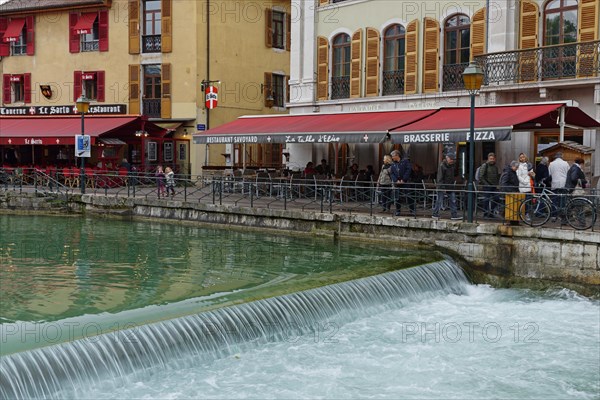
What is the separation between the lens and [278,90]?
3466cm

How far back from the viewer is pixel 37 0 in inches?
1371

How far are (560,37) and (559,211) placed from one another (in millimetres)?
6527

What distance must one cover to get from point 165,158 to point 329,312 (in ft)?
67.1

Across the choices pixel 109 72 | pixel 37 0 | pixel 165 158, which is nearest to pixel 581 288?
pixel 165 158

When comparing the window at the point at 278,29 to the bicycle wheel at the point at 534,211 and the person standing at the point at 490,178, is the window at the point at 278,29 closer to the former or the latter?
the person standing at the point at 490,178

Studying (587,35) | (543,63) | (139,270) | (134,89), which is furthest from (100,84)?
(587,35)

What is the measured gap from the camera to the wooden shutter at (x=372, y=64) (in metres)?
23.6

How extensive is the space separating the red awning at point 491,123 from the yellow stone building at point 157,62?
12833 millimetres

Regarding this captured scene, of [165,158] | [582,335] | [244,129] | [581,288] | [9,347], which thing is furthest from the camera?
[165,158]

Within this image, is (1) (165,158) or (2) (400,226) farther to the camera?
(1) (165,158)

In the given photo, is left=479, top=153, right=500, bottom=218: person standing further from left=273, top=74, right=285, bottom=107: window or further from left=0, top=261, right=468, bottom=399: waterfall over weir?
left=273, top=74, right=285, bottom=107: window

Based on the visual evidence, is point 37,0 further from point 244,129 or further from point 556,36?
point 556,36

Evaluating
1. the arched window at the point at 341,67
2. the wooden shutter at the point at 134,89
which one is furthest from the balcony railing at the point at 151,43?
the arched window at the point at 341,67

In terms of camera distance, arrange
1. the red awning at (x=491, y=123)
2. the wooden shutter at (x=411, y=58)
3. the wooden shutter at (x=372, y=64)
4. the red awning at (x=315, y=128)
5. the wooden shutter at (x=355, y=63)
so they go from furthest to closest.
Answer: the wooden shutter at (x=355, y=63), the wooden shutter at (x=372, y=64), the wooden shutter at (x=411, y=58), the red awning at (x=315, y=128), the red awning at (x=491, y=123)
